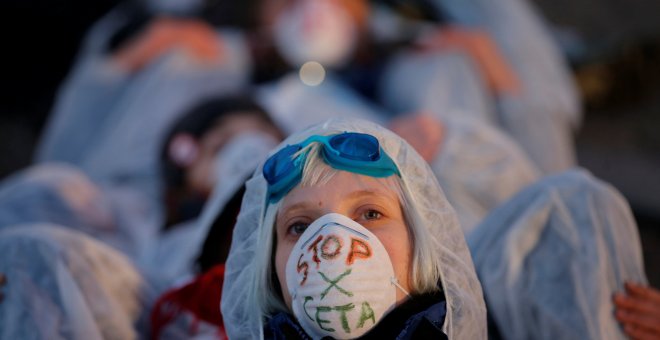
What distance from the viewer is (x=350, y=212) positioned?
129 centimetres

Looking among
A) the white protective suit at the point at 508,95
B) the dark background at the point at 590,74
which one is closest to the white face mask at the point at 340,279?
the white protective suit at the point at 508,95

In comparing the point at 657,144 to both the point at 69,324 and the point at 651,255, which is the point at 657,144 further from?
the point at 69,324

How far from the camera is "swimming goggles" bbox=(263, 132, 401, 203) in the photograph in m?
1.30

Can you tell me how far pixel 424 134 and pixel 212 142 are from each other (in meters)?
0.71

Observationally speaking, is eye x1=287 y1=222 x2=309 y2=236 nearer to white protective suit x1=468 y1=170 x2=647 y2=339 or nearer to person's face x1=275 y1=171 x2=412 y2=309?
person's face x1=275 y1=171 x2=412 y2=309

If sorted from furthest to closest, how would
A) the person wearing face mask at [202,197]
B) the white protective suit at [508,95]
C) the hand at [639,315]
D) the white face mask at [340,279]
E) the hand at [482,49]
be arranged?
the hand at [482,49]
the white protective suit at [508,95]
the person wearing face mask at [202,197]
the hand at [639,315]
the white face mask at [340,279]

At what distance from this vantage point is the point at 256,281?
133cm

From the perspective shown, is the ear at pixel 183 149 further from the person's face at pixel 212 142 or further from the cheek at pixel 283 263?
Result: the cheek at pixel 283 263

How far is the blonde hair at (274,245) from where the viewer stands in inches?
51.3

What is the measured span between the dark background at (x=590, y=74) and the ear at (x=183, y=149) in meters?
1.51

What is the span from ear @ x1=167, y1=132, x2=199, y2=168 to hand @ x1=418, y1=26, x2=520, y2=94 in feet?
3.50

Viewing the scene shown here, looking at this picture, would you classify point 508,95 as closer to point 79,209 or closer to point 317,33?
point 317,33

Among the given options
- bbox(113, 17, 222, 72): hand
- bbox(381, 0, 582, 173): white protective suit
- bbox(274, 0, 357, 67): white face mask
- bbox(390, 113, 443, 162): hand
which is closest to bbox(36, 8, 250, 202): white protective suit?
bbox(113, 17, 222, 72): hand

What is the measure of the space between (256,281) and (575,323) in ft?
1.92
